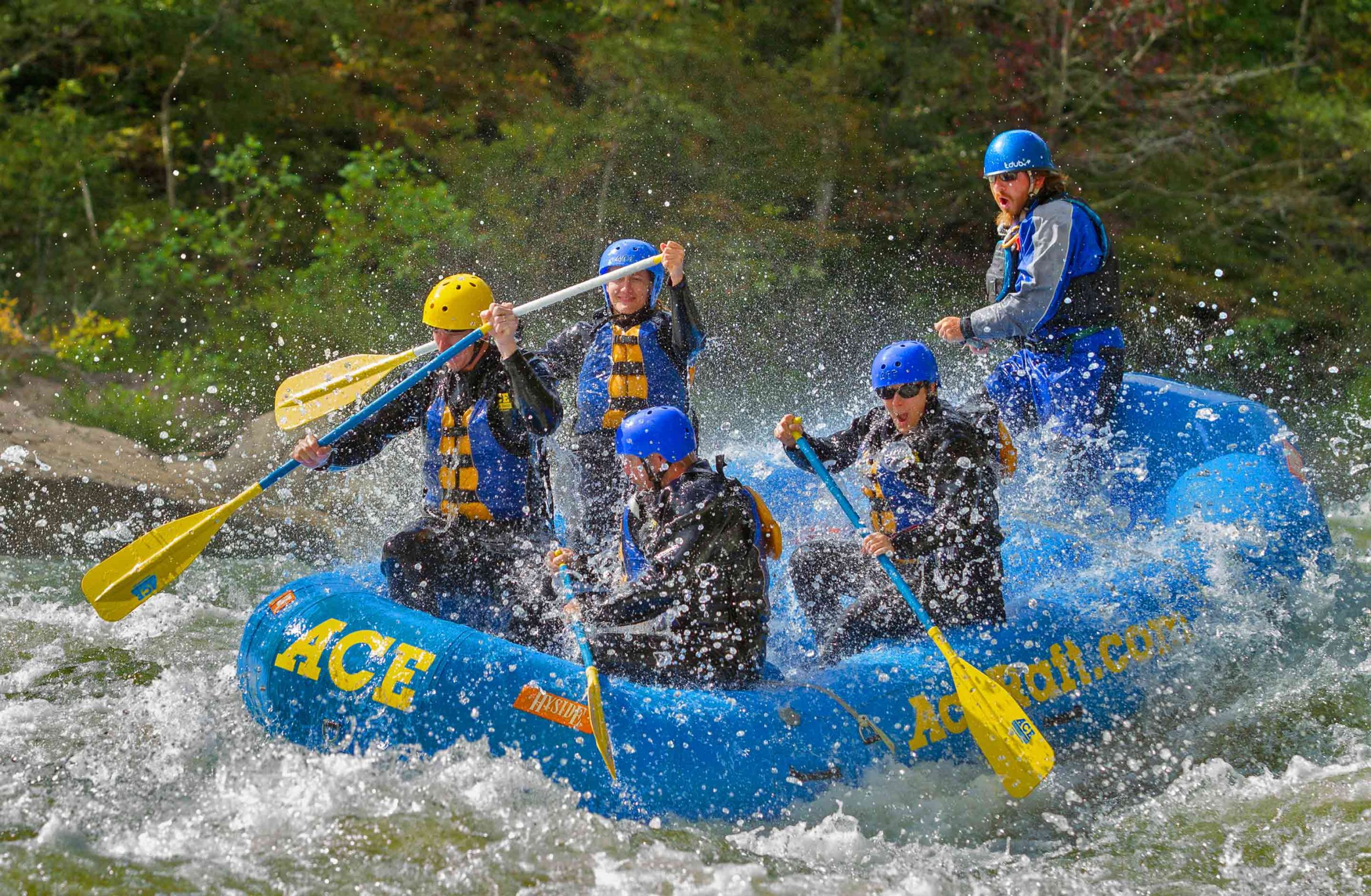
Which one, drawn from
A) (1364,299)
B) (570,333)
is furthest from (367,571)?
(1364,299)

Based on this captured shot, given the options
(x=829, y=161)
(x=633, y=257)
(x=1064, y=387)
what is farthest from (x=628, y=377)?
(x=829, y=161)

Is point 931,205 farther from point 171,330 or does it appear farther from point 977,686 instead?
point 977,686

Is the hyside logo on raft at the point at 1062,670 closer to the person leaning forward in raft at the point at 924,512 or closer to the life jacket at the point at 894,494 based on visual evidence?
the person leaning forward in raft at the point at 924,512

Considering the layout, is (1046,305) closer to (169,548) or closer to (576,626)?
(576,626)

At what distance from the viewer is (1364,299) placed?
12.4 metres

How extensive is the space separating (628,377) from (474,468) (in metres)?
0.99

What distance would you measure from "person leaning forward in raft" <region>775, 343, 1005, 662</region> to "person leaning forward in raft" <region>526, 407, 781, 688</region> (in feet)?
1.63

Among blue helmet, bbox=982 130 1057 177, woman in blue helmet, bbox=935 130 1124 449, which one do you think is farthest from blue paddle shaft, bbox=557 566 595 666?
blue helmet, bbox=982 130 1057 177

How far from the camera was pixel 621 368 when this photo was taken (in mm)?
5844

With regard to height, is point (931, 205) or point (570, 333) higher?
point (931, 205)


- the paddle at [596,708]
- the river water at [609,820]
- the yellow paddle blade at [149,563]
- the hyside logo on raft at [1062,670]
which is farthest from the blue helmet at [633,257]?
the river water at [609,820]

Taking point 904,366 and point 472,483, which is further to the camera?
point 472,483

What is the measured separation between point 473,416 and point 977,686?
2010 millimetres

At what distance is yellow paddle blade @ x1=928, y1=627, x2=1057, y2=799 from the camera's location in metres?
4.46
